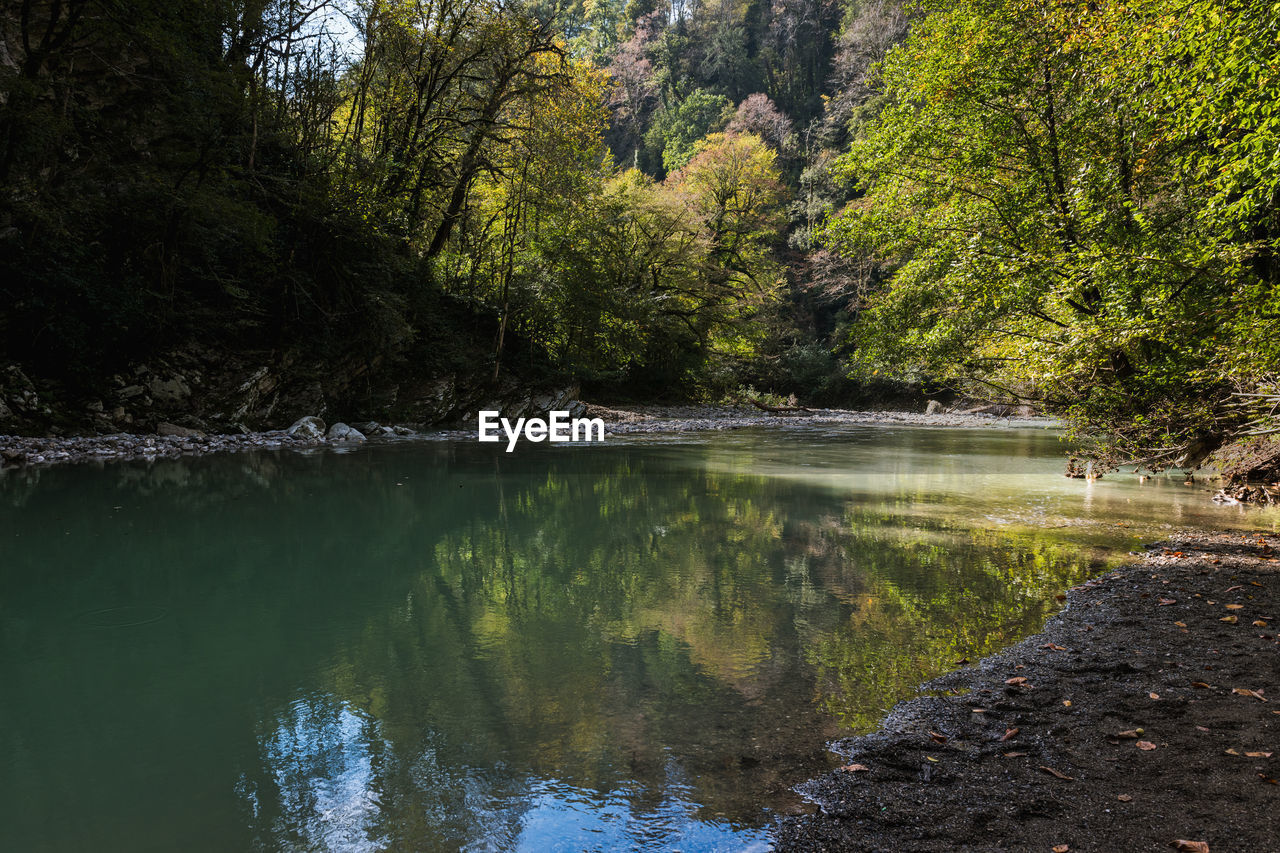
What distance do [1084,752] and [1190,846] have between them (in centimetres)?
59

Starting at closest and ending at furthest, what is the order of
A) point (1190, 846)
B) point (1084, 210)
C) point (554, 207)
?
point (1190, 846) → point (1084, 210) → point (554, 207)

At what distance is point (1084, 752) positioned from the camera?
2.52 m

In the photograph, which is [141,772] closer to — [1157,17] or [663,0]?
[1157,17]

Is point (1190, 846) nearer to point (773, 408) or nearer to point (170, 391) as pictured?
point (170, 391)

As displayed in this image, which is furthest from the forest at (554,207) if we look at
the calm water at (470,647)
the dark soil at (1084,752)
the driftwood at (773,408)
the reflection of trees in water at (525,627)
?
the driftwood at (773,408)

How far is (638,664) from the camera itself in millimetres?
3395

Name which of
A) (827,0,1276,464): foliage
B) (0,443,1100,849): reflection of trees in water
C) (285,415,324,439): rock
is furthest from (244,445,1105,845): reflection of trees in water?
(285,415,324,439): rock

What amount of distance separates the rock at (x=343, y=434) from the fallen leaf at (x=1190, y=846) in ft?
49.0

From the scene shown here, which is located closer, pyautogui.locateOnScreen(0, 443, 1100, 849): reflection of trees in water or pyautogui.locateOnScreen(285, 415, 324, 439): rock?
pyautogui.locateOnScreen(0, 443, 1100, 849): reflection of trees in water

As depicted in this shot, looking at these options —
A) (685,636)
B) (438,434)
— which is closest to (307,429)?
(438,434)

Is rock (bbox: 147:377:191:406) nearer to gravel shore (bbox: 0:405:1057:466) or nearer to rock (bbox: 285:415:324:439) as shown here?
gravel shore (bbox: 0:405:1057:466)

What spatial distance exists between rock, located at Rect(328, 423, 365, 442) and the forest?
1.63m

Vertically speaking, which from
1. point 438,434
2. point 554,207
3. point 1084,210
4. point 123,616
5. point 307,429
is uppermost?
point 554,207

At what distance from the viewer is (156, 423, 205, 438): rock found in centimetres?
1267
